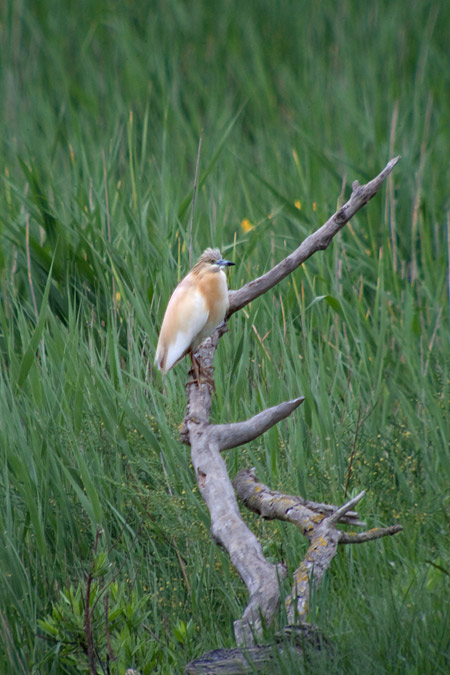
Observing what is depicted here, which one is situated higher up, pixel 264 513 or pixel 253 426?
pixel 253 426

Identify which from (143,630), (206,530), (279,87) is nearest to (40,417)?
(206,530)

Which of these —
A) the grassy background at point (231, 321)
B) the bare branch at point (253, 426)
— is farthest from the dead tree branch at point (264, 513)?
the grassy background at point (231, 321)

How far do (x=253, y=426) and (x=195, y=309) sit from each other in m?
0.43

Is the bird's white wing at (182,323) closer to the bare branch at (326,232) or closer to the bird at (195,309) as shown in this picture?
the bird at (195,309)

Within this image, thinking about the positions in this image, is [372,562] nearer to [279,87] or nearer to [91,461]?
[91,461]

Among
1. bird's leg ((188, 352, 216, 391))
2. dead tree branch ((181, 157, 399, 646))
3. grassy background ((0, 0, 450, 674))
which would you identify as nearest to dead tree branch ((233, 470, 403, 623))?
dead tree branch ((181, 157, 399, 646))

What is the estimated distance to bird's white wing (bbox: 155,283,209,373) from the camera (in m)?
2.09

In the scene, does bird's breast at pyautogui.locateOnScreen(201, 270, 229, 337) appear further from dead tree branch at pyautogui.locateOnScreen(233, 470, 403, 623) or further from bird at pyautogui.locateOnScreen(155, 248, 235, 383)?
dead tree branch at pyautogui.locateOnScreen(233, 470, 403, 623)

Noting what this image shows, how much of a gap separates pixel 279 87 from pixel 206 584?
402 cm

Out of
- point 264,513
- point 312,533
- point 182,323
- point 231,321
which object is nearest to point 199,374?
point 182,323

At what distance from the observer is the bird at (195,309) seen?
210cm

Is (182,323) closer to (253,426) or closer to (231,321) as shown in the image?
(253,426)

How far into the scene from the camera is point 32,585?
2.35 meters

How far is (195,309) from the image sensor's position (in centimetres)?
209
